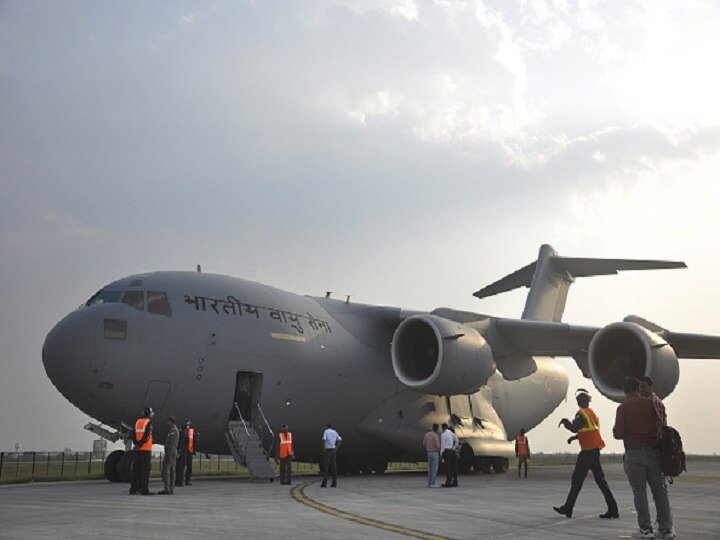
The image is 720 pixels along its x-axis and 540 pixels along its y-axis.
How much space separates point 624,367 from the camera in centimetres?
1980

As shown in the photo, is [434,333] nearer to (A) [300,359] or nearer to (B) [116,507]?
(A) [300,359]

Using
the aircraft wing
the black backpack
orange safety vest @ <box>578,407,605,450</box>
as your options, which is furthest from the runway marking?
the aircraft wing

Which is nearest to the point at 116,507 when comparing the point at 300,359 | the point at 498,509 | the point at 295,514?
the point at 295,514

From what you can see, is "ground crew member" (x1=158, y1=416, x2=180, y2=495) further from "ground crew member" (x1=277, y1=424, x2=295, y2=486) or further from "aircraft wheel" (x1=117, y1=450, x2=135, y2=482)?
"ground crew member" (x1=277, y1=424, x2=295, y2=486)

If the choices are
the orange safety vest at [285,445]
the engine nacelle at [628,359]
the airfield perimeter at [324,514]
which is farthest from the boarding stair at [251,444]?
the engine nacelle at [628,359]

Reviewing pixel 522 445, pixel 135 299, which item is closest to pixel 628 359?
pixel 522 445

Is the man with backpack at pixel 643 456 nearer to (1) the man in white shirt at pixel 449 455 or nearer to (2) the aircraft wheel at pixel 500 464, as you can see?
(1) the man in white shirt at pixel 449 455

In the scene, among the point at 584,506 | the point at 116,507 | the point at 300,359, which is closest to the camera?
the point at 116,507

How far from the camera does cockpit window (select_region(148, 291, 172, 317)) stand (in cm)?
1659

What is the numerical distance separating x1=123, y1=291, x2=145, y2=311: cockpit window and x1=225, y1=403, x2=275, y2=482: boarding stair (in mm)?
3065

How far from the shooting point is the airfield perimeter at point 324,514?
7484 mm

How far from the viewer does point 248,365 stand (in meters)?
17.7

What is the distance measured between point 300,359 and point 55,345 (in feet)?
17.7

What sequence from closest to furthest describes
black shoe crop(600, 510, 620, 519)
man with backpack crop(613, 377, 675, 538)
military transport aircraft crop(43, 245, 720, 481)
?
man with backpack crop(613, 377, 675, 538)
black shoe crop(600, 510, 620, 519)
military transport aircraft crop(43, 245, 720, 481)
